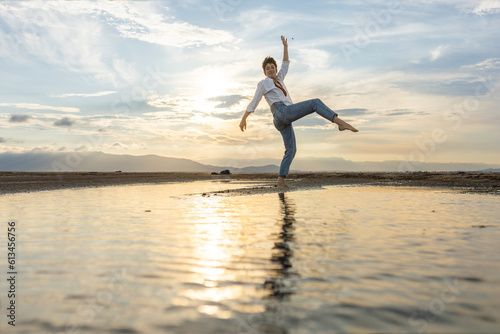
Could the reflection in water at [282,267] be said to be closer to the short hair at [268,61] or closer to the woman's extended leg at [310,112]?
the woman's extended leg at [310,112]

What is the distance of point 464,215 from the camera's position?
23.0 ft

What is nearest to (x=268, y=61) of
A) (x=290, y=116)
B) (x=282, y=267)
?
(x=290, y=116)

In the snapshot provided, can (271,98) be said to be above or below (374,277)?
above

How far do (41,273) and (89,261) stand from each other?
0.49m

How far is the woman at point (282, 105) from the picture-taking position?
10789 millimetres

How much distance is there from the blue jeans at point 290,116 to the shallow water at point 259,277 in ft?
15.0

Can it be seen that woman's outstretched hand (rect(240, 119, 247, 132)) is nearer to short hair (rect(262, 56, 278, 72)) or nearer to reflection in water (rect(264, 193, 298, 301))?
short hair (rect(262, 56, 278, 72))

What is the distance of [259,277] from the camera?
3145 mm

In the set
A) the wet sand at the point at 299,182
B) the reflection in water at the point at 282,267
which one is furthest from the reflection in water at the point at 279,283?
the wet sand at the point at 299,182

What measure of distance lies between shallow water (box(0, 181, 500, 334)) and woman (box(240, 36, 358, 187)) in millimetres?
5343

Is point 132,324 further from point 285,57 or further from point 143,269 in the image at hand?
point 285,57

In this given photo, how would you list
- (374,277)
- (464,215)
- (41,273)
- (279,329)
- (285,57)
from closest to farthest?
(279,329) → (374,277) → (41,273) → (464,215) → (285,57)

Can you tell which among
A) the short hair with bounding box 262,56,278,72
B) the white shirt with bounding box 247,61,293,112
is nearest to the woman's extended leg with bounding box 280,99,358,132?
the white shirt with bounding box 247,61,293,112

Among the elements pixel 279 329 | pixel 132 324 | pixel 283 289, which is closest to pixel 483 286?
pixel 283 289
